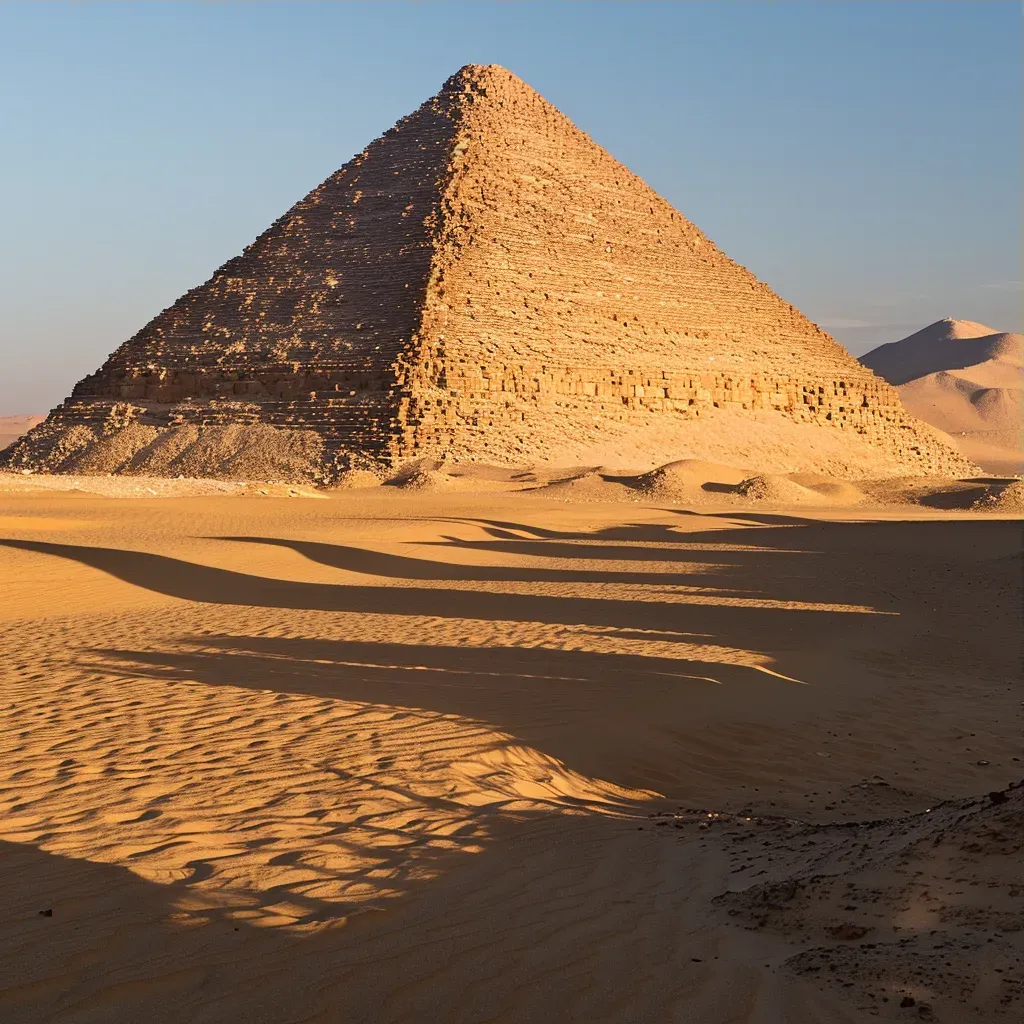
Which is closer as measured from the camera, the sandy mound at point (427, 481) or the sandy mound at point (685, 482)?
the sandy mound at point (685, 482)

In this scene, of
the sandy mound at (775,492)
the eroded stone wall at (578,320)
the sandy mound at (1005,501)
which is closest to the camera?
the sandy mound at (1005,501)

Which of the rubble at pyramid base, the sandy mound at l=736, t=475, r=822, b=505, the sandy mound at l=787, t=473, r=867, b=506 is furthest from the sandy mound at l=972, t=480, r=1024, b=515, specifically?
the rubble at pyramid base

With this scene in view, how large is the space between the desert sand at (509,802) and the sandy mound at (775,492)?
21178mm

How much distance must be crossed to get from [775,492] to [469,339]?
21.7m

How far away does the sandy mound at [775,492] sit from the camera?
3794 centimetres

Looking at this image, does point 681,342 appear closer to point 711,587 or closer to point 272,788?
point 711,587

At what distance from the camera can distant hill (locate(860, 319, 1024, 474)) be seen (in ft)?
338

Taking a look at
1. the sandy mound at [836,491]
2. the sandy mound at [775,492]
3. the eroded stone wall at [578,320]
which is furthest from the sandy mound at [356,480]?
the sandy mound at [836,491]

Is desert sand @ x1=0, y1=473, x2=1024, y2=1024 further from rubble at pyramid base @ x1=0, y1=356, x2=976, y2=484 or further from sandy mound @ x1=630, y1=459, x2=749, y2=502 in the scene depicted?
rubble at pyramid base @ x1=0, y1=356, x2=976, y2=484

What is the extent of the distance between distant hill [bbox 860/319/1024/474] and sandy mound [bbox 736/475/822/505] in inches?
1990

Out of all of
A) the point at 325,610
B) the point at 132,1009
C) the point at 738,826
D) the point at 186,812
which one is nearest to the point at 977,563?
the point at 325,610

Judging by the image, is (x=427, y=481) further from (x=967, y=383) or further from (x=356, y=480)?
(x=967, y=383)

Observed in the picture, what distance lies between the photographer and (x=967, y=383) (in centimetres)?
13650

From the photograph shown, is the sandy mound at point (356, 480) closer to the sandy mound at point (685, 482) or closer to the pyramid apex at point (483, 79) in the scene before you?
the sandy mound at point (685, 482)
